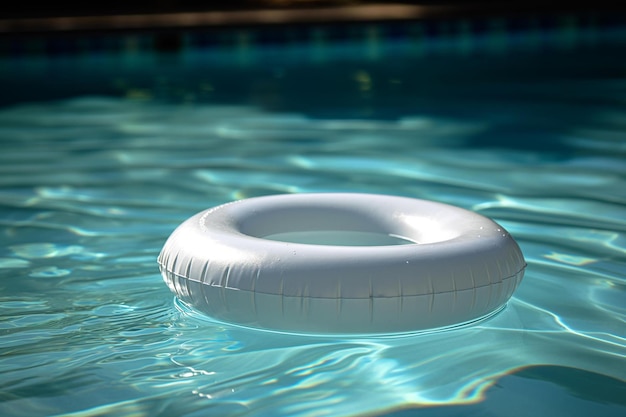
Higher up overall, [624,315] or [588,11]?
[588,11]

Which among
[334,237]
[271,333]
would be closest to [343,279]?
[271,333]

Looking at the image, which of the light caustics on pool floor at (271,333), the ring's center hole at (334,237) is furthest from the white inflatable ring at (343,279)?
the ring's center hole at (334,237)

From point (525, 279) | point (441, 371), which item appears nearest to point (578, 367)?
point (441, 371)

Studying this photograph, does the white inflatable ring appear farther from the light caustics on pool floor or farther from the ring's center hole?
the ring's center hole

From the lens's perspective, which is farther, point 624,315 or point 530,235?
point 530,235

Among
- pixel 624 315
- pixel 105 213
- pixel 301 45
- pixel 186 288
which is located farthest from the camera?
pixel 301 45

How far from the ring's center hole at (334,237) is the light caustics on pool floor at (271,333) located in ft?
1.22

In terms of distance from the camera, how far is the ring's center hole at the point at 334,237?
2.81 meters

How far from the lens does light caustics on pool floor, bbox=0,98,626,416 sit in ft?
7.16

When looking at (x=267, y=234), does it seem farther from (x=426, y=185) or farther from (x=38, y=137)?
(x=38, y=137)

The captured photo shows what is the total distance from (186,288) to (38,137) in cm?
366

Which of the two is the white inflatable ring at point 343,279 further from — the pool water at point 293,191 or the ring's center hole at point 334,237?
the ring's center hole at point 334,237

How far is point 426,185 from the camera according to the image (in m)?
4.38

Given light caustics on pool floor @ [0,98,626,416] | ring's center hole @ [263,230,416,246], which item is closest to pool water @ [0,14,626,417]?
light caustics on pool floor @ [0,98,626,416]
